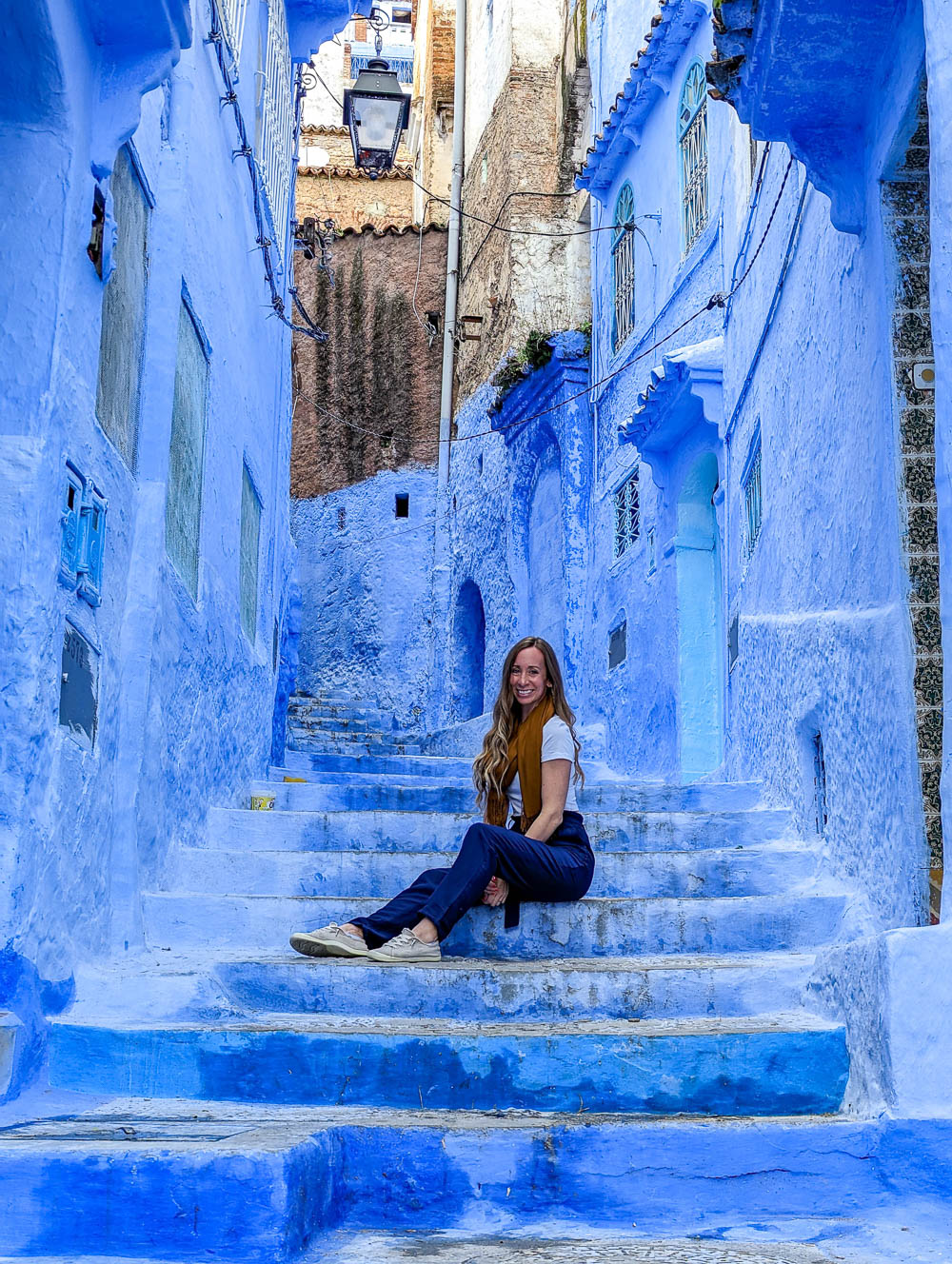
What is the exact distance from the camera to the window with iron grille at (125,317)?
4461 mm

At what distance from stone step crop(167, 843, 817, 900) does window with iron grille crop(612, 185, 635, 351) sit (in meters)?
7.47

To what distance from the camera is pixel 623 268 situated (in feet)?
39.7

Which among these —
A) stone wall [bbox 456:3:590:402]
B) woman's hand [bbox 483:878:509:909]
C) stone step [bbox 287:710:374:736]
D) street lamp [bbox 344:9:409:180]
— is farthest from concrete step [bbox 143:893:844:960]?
stone wall [bbox 456:3:590:402]

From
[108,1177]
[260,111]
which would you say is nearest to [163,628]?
[108,1177]

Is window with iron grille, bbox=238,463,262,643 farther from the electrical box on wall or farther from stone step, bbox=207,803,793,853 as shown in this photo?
the electrical box on wall

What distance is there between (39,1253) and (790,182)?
521cm

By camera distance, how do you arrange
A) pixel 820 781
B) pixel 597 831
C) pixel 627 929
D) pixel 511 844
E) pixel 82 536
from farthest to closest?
pixel 597 831 < pixel 820 781 < pixel 627 929 < pixel 511 844 < pixel 82 536

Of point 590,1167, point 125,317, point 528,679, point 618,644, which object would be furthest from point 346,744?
point 590,1167

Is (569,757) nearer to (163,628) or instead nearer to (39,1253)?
(163,628)

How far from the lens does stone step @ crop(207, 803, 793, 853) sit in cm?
547

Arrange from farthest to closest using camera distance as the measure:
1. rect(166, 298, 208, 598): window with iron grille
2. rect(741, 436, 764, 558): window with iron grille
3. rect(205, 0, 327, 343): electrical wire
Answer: rect(741, 436, 764, 558): window with iron grille → rect(205, 0, 327, 343): electrical wire → rect(166, 298, 208, 598): window with iron grille

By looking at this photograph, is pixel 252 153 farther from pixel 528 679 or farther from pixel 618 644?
pixel 618 644

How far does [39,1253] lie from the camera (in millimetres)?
2562

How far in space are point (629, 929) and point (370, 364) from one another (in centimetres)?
1440
